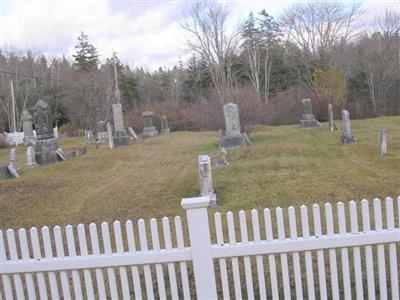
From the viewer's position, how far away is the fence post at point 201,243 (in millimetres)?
3830

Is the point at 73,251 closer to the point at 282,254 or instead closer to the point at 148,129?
the point at 282,254

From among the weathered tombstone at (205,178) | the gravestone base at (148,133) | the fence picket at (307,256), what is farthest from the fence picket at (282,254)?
the gravestone base at (148,133)

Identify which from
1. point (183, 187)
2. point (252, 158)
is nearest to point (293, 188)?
point (183, 187)

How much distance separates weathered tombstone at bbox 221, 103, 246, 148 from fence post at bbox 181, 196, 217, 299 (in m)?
12.1

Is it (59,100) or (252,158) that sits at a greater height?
(59,100)

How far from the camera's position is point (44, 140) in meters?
18.3

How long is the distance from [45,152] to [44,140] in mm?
634

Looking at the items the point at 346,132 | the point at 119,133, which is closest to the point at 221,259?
the point at 346,132

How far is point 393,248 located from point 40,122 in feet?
56.7

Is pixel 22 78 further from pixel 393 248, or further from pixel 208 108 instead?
pixel 393 248

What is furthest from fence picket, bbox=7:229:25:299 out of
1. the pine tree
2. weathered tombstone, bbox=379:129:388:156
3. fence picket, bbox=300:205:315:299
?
the pine tree

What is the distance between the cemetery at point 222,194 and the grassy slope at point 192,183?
0.19 ft

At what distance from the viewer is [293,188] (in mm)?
9734

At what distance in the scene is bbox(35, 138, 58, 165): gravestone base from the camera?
1791cm
